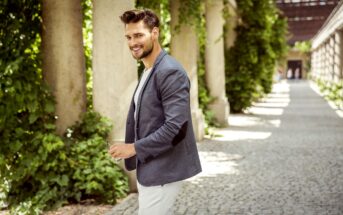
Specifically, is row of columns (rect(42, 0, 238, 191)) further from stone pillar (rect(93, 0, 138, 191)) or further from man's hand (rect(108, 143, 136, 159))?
man's hand (rect(108, 143, 136, 159))

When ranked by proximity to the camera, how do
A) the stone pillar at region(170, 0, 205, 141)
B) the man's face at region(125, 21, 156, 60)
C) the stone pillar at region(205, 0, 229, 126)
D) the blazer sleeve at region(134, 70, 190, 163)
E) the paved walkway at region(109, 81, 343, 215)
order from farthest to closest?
1. the stone pillar at region(205, 0, 229, 126)
2. the stone pillar at region(170, 0, 205, 141)
3. the paved walkway at region(109, 81, 343, 215)
4. the man's face at region(125, 21, 156, 60)
5. the blazer sleeve at region(134, 70, 190, 163)

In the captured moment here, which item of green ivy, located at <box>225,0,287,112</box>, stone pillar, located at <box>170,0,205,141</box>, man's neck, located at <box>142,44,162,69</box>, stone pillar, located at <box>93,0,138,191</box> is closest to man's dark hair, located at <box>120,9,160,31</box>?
man's neck, located at <box>142,44,162,69</box>

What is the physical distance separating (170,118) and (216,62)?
35.4 feet

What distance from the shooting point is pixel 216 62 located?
1310 centimetres

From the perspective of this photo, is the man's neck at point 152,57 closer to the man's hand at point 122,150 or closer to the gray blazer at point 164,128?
the gray blazer at point 164,128

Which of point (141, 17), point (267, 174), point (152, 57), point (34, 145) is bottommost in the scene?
point (267, 174)

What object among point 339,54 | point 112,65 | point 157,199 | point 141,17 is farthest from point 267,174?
point 339,54

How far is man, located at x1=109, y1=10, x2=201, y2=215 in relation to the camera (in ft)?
8.06

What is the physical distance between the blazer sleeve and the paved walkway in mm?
2644

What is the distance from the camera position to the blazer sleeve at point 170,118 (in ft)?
7.98

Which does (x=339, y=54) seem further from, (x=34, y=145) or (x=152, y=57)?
(x=152, y=57)

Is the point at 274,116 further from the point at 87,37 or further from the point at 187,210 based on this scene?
the point at 187,210

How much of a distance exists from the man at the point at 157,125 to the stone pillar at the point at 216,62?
33.6ft

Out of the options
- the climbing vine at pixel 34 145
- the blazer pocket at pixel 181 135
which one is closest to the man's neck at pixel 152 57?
the blazer pocket at pixel 181 135
